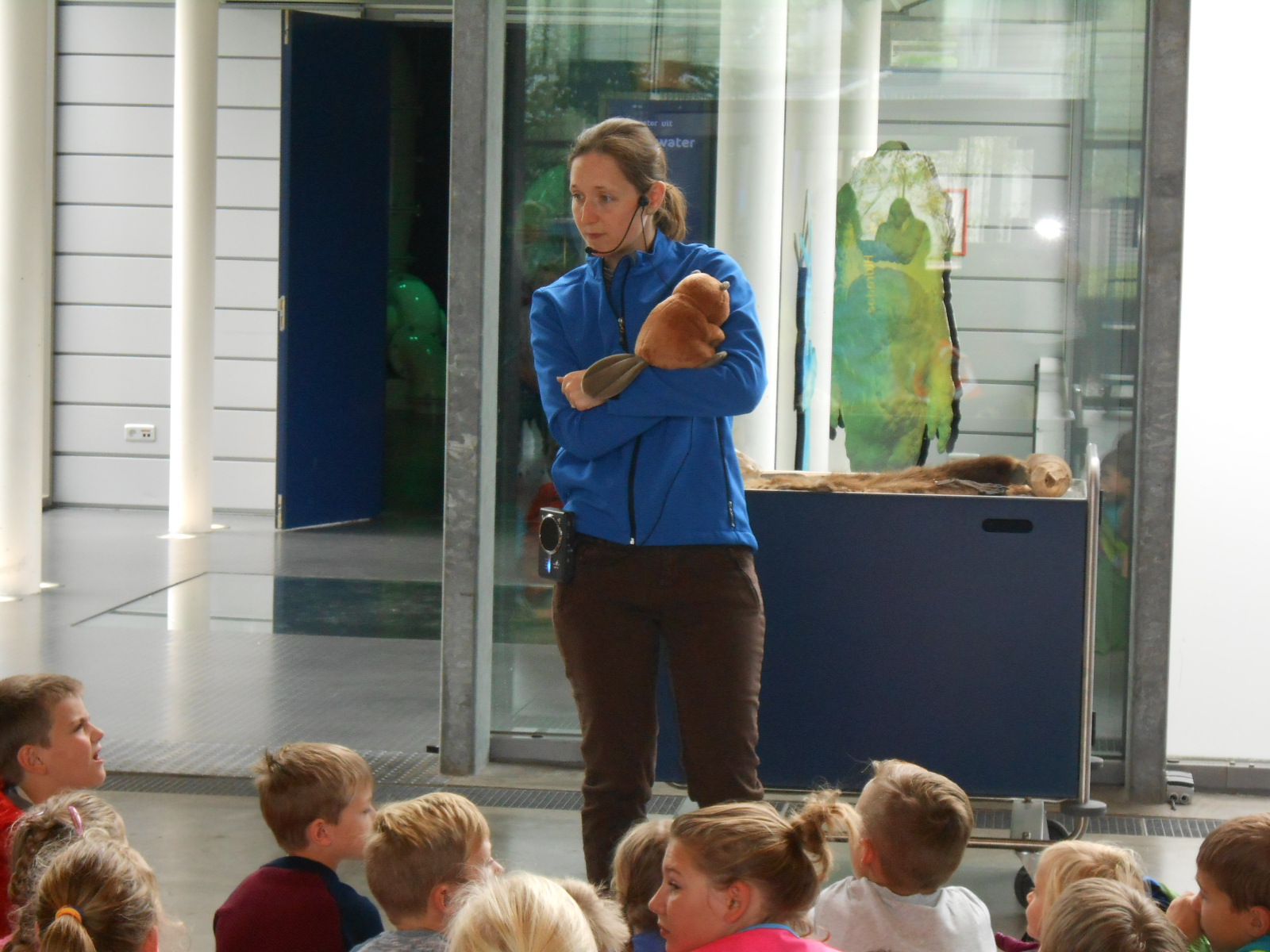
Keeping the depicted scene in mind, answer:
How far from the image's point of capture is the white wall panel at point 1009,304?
11.5 ft

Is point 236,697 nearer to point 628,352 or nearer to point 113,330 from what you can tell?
point 628,352

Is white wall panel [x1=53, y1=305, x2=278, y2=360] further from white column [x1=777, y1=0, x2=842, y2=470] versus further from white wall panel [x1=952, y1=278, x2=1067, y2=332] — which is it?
white wall panel [x1=952, y1=278, x2=1067, y2=332]

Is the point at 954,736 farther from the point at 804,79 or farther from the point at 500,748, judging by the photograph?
the point at 804,79

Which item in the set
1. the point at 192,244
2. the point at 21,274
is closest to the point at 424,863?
the point at 21,274

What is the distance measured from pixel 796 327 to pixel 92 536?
619 centimetres

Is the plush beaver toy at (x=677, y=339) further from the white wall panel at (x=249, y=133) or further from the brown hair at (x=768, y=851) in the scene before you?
the white wall panel at (x=249, y=133)

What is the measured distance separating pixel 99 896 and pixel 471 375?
91.3 inches

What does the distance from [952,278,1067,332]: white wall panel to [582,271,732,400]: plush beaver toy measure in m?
1.45

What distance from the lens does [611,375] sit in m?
2.23

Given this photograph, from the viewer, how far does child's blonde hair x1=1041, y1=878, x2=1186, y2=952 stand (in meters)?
1.43

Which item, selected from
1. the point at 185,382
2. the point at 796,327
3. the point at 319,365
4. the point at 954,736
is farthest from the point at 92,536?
the point at 954,736

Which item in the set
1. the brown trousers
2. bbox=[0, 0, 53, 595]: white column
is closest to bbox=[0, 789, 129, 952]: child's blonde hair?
the brown trousers

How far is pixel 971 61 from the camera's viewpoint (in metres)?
3.53

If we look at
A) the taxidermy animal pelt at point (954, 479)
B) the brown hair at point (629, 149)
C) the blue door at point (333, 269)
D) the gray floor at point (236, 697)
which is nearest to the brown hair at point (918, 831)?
the gray floor at point (236, 697)
